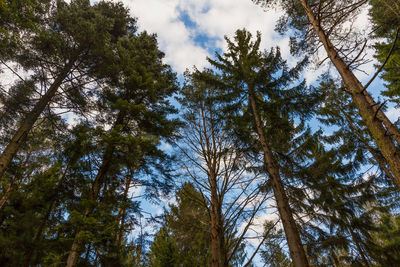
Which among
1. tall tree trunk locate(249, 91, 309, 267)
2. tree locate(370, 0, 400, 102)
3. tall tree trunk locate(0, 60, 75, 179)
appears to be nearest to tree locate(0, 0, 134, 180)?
tall tree trunk locate(0, 60, 75, 179)

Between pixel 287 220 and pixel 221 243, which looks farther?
pixel 221 243

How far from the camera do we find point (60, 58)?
7707mm

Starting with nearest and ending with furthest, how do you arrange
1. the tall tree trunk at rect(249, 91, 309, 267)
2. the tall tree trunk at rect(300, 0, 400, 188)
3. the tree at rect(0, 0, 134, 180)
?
1. the tall tree trunk at rect(300, 0, 400, 188)
2. the tall tree trunk at rect(249, 91, 309, 267)
3. the tree at rect(0, 0, 134, 180)

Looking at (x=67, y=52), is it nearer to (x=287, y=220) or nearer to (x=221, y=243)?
(x=221, y=243)

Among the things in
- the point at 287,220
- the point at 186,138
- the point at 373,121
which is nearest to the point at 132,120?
the point at 186,138

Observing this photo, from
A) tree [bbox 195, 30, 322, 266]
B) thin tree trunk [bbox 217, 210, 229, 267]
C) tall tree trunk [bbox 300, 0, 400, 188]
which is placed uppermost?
tree [bbox 195, 30, 322, 266]

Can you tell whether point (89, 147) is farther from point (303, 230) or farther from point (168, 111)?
point (303, 230)

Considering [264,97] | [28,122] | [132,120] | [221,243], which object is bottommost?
[221,243]

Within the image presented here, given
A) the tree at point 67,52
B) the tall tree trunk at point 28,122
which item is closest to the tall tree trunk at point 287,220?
the tree at point 67,52

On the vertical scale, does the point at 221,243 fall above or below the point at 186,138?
below

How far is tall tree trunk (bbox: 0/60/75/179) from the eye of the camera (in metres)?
5.41

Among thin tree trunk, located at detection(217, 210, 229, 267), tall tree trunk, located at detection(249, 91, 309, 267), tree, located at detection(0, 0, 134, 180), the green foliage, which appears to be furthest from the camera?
tree, located at detection(0, 0, 134, 180)

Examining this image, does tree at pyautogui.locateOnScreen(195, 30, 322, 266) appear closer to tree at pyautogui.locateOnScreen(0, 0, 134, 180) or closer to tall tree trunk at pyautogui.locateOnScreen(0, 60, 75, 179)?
tree at pyautogui.locateOnScreen(0, 0, 134, 180)

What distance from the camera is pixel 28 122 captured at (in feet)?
20.5
